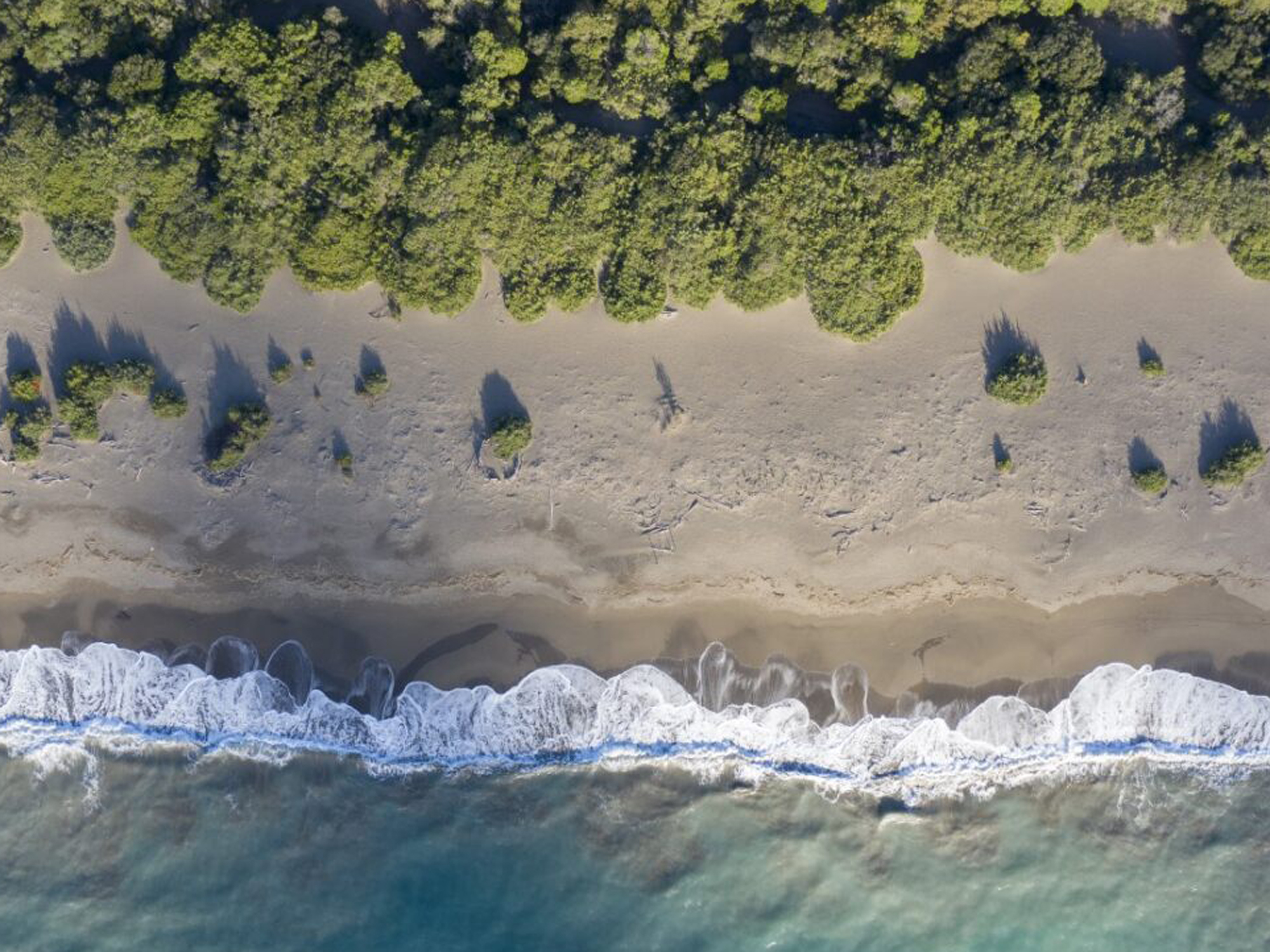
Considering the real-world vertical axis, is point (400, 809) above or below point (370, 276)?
below

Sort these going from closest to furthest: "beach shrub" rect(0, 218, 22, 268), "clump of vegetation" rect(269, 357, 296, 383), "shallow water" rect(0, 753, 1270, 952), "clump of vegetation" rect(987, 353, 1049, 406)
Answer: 1. "clump of vegetation" rect(987, 353, 1049, 406)
2. "beach shrub" rect(0, 218, 22, 268)
3. "shallow water" rect(0, 753, 1270, 952)
4. "clump of vegetation" rect(269, 357, 296, 383)

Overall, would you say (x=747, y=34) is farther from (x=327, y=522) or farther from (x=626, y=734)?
(x=626, y=734)

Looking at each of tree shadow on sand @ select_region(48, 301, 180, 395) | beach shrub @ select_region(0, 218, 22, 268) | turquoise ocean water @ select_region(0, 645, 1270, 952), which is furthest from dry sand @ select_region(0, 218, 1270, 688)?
turquoise ocean water @ select_region(0, 645, 1270, 952)

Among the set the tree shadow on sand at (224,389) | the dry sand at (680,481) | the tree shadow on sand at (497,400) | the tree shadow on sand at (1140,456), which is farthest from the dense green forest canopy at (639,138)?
the tree shadow on sand at (1140,456)

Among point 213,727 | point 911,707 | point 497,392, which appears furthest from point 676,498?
point 213,727

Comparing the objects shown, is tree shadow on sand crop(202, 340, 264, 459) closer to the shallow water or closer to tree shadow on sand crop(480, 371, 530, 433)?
tree shadow on sand crop(480, 371, 530, 433)

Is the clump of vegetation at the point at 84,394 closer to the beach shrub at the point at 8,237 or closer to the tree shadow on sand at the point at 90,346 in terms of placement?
the tree shadow on sand at the point at 90,346
